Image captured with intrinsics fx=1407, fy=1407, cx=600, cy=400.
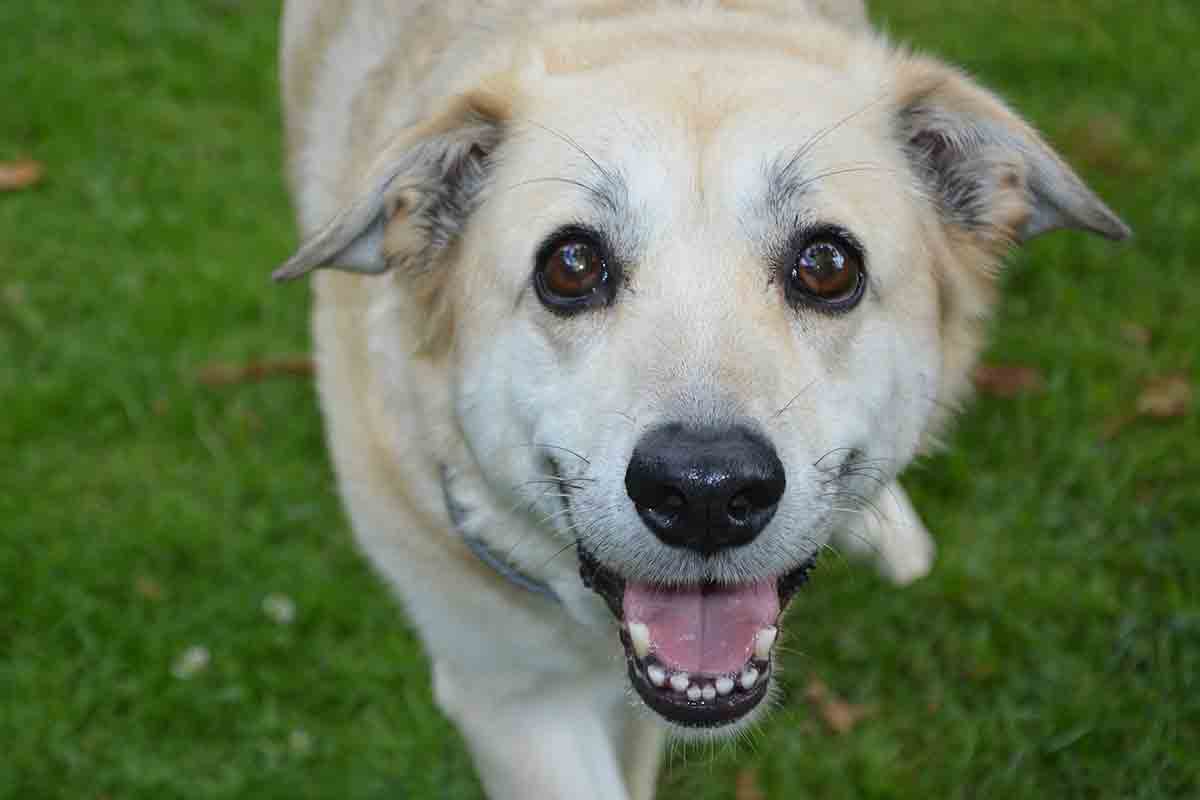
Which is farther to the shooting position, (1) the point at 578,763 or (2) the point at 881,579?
(2) the point at 881,579

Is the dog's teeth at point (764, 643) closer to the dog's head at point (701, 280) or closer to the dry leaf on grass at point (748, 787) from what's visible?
the dog's head at point (701, 280)

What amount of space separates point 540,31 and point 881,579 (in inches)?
70.9

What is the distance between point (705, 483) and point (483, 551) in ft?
2.53

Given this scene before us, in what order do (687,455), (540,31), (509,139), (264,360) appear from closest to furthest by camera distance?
(687,455) → (509,139) → (540,31) → (264,360)

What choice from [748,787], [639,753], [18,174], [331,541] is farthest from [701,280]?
[18,174]

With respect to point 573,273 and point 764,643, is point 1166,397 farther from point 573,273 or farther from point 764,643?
point 573,273

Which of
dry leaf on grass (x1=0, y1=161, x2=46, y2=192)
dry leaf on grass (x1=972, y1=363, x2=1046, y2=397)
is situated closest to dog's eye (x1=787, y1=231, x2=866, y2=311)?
dry leaf on grass (x1=972, y1=363, x2=1046, y2=397)

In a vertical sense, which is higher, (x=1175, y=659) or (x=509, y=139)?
(x=509, y=139)

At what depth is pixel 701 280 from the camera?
2.30 metres

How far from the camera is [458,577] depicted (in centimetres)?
281

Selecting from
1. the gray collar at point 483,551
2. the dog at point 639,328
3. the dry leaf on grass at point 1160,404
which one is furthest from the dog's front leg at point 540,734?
the dry leaf on grass at point 1160,404

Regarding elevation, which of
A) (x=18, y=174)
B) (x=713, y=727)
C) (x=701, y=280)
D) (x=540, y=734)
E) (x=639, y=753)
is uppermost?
(x=701, y=280)

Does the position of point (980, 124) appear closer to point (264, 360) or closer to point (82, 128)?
point (264, 360)

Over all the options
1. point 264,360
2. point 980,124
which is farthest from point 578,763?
point 264,360
